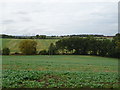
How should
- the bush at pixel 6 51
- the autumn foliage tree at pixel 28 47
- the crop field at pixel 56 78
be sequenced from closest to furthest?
the crop field at pixel 56 78 < the bush at pixel 6 51 < the autumn foliage tree at pixel 28 47

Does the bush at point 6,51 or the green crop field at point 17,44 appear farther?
the green crop field at point 17,44

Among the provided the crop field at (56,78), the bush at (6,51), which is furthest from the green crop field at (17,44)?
the crop field at (56,78)

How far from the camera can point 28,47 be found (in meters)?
30.8

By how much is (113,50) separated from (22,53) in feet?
53.1

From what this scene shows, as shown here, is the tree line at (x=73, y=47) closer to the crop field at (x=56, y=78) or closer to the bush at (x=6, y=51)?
the bush at (x=6, y=51)

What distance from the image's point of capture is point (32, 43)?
3072cm

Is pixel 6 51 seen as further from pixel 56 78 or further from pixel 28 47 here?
pixel 56 78

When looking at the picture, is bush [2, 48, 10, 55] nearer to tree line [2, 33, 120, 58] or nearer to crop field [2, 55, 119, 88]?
tree line [2, 33, 120, 58]

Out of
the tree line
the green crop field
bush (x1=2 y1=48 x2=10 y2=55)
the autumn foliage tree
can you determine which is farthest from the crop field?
the autumn foliage tree

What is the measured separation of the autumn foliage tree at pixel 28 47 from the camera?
3047 cm

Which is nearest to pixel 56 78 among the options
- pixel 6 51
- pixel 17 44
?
pixel 6 51

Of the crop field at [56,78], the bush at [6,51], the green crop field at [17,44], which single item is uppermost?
the green crop field at [17,44]

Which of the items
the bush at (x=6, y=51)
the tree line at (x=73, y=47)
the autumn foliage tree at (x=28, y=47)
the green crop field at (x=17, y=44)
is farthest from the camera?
the autumn foliage tree at (x=28, y=47)

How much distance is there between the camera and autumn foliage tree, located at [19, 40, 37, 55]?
3047 cm
